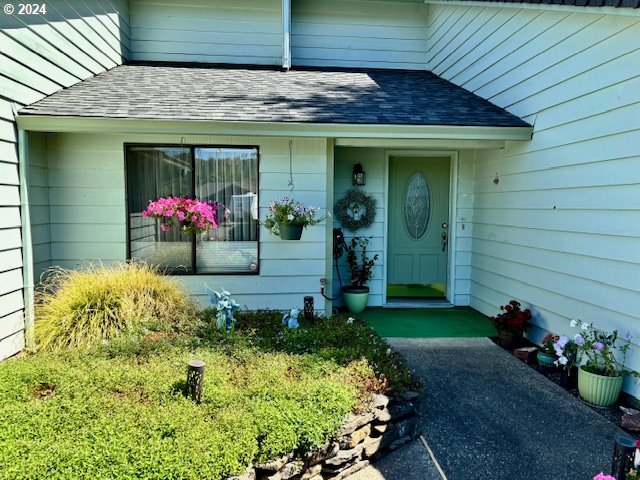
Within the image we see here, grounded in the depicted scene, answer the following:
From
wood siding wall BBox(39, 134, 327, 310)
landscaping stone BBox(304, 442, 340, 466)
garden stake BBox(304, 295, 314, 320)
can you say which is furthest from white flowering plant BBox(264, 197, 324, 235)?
landscaping stone BBox(304, 442, 340, 466)

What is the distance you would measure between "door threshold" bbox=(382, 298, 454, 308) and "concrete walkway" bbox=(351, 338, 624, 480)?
6.48ft

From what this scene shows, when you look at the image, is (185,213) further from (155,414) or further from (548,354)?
(548,354)

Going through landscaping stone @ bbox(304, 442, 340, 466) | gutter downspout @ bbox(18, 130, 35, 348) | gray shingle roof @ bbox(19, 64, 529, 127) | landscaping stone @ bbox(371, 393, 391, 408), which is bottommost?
landscaping stone @ bbox(304, 442, 340, 466)

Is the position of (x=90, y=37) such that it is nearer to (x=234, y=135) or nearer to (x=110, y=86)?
(x=110, y=86)

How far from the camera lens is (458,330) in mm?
5148

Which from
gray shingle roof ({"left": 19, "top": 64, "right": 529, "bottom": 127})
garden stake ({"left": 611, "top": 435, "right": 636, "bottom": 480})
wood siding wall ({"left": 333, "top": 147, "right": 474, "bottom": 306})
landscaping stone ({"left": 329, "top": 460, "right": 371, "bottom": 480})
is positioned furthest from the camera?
wood siding wall ({"left": 333, "top": 147, "right": 474, "bottom": 306})

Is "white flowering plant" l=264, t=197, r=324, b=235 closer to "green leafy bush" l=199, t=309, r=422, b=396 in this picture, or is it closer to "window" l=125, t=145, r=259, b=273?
"window" l=125, t=145, r=259, b=273

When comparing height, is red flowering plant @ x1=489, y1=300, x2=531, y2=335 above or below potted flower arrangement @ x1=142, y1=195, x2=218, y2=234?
below

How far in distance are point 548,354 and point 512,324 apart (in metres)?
0.58

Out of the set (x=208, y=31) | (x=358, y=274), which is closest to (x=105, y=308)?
(x=358, y=274)

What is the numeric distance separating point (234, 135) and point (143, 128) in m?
0.90

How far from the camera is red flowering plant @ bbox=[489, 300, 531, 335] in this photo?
4.49 m

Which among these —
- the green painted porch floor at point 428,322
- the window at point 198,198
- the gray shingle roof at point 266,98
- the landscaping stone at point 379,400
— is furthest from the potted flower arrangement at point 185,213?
the landscaping stone at point 379,400

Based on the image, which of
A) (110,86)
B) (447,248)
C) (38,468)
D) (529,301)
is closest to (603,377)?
(529,301)
